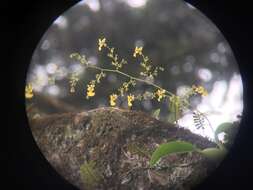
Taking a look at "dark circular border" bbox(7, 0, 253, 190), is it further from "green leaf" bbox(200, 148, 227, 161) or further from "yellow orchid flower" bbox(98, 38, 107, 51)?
"yellow orchid flower" bbox(98, 38, 107, 51)

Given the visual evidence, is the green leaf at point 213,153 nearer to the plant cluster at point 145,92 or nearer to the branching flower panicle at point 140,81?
the plant cluster at point 145,92

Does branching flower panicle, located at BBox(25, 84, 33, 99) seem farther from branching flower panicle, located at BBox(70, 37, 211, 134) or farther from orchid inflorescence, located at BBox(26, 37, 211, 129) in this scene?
branching flower panicle, located at BBox(70, 37, 211, 134)

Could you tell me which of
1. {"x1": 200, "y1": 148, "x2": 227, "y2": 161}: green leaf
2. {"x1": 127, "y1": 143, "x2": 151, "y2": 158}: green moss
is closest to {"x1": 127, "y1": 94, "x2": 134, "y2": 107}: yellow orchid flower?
{"x1": 127, "y1": 143, "x2": 151, "y2": 158}: green moss

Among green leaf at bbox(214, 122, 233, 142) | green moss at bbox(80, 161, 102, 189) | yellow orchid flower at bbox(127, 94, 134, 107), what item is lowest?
green moss at bbox(80, 161, 102, 189)

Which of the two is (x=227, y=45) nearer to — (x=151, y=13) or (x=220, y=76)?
(x=220, y=76)

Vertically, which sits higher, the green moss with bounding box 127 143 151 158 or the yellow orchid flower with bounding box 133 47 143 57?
the yellow orchid flower with bounding box 133 47 143 57

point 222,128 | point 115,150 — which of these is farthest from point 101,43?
point 222,128

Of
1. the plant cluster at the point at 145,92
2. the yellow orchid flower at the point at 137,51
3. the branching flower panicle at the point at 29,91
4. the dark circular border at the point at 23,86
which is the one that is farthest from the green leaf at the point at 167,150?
the branching flower panicle at the point at 29,91

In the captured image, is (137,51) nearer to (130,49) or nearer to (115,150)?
(130,49)
